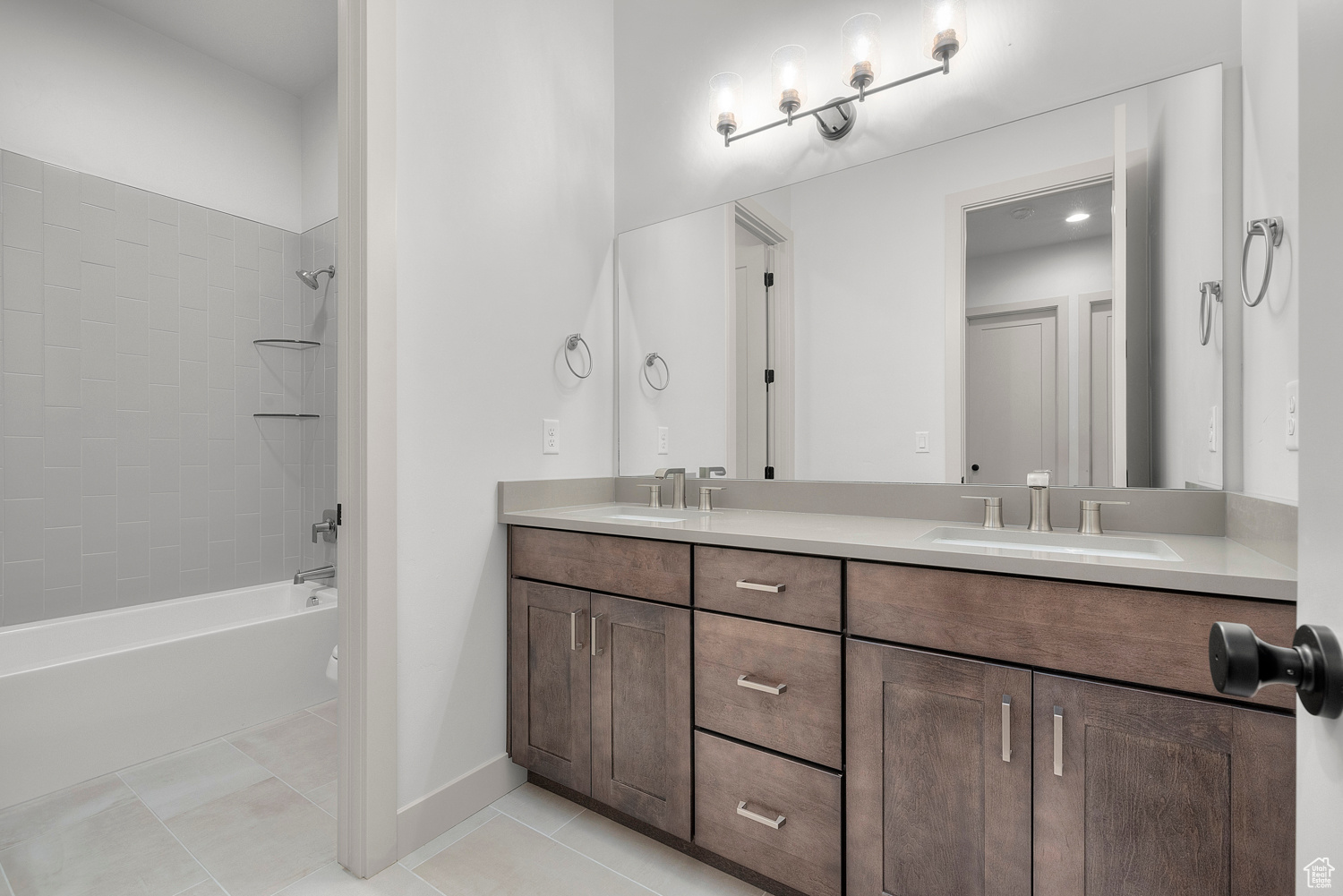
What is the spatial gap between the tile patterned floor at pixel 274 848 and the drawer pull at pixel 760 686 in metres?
0.50

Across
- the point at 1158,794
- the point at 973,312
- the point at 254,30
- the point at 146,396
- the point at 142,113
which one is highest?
the point at 254,30

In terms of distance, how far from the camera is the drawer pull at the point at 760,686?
4.24 feet

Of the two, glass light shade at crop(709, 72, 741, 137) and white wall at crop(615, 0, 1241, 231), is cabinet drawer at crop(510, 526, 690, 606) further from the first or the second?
glass light shade at crop(709, 72, 741, 137)

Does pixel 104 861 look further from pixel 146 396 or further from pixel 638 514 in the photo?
pixel 146 396

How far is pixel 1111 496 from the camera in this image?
142 cm

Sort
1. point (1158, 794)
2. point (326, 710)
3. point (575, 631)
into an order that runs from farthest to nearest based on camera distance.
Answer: point (326, 710), point (575, 631), point (1158, 794)

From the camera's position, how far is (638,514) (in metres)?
1.96

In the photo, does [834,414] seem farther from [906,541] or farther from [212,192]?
[212,192]

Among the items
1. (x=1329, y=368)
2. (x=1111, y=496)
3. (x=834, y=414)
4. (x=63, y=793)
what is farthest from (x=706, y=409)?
→ (x=63, y=793)

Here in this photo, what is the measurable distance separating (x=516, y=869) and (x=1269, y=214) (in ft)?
6.87

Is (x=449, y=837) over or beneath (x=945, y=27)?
beneath

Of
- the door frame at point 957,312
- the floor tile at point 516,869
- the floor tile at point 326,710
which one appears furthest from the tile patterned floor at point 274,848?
the door frame at point 957,312

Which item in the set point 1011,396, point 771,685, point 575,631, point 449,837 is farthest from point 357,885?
point 1011,396

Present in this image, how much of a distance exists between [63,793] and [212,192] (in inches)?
95.5
